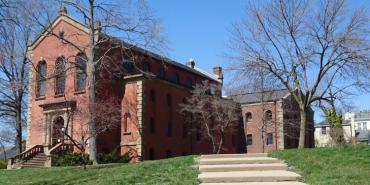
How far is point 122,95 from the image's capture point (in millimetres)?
38656

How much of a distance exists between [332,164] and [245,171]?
2.85 metres

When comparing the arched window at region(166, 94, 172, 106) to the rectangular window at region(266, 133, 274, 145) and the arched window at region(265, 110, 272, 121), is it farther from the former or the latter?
the rectangular window at region(266, 133, 274, 145)

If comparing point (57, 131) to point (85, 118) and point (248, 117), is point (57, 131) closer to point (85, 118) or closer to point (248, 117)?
point (85, 118)

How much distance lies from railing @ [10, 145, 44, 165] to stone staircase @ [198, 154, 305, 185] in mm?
22309

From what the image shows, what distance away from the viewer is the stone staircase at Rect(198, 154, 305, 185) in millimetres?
12195

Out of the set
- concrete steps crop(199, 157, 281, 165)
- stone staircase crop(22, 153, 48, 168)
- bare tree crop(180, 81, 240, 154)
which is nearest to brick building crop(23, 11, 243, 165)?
stone staircase crop(22, 153, 48, 168)

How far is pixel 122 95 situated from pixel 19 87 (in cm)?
890

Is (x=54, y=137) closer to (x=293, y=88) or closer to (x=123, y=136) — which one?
(x=123, y=136)

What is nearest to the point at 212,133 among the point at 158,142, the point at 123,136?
the point at 158,142

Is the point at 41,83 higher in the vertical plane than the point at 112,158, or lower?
higher

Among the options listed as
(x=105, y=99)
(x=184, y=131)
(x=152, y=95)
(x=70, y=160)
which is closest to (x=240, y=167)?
(x=70, y=160)

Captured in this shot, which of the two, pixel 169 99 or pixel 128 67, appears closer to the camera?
pixel 128 67

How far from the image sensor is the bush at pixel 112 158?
31922mm

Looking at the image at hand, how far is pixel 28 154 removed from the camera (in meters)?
35.1
